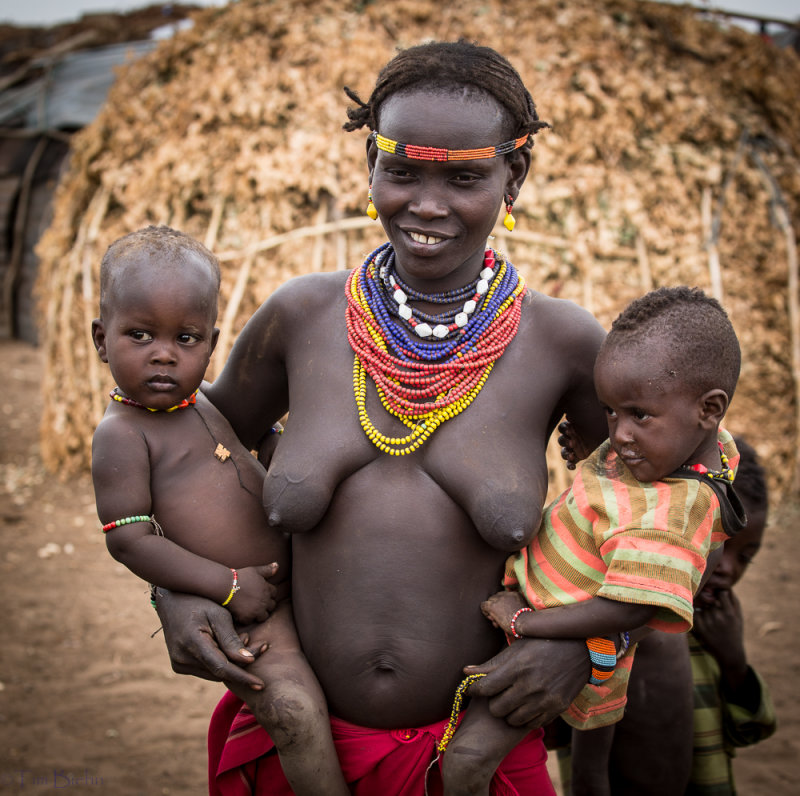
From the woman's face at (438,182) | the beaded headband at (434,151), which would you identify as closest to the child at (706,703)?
the woman's face at (438,182)

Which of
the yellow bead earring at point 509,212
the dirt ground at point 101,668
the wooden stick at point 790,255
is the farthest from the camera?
the wooden stick at point 790,255

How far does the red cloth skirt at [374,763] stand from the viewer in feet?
6.17

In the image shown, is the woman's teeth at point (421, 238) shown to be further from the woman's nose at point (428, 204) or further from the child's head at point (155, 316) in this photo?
the child's head at point (155, 316)

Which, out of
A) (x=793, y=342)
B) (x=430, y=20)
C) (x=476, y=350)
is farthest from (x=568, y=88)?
(x=476, y=350)

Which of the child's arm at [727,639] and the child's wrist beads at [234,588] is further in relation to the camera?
the child's arm at [727,639]

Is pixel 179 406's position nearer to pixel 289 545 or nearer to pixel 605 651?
pixel 289 545

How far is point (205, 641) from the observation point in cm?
177

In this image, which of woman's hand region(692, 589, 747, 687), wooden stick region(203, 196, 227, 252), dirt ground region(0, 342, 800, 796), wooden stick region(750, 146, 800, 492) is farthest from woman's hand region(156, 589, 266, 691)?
wooden stick region(750, 146, 800, 492)

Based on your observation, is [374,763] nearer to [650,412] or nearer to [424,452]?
[424,452]

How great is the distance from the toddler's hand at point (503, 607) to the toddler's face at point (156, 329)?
86cm

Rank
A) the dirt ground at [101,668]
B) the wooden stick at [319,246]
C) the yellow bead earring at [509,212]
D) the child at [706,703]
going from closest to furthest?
the yellow bead earring at [509,212] < the child at [706,703] < the dirt ground at [101,668] < the wooden stick at [319,246]

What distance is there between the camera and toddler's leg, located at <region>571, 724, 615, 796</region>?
224 centimetres

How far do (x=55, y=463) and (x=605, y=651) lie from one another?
Result: 644 cm

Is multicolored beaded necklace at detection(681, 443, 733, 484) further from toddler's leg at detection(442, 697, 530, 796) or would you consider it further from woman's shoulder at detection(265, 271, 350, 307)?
woman's shoulder at detection(265, 271, 350, 307)
